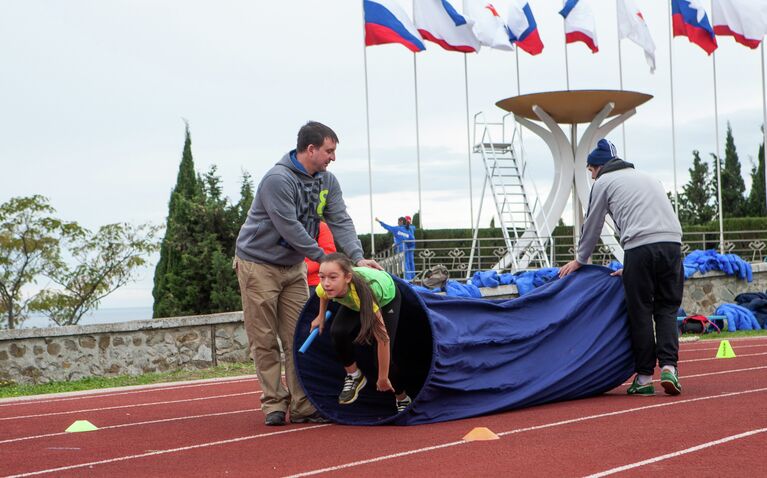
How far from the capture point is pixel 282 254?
734 centimetres

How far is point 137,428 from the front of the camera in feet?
24.6

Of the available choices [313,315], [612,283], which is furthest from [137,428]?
[612,283]

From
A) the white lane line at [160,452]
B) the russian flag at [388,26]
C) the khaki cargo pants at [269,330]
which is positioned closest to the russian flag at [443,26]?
the russian flag at [388,26]

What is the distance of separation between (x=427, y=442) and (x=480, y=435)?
0.31m

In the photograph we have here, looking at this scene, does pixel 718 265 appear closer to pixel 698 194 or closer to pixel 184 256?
pixel 184 256

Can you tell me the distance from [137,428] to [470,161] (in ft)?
61.1

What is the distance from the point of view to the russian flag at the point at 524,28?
25.6 meters

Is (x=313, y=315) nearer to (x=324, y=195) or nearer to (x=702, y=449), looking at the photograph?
(x=324, y=195)

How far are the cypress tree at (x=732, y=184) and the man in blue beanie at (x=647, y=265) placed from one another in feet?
123

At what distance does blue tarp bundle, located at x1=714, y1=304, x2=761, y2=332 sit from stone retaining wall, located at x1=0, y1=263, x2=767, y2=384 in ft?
29.8

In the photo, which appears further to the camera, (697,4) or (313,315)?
(697,4)

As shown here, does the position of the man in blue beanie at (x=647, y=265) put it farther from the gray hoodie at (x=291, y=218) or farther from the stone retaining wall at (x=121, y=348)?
the stone retaining wall at (x=121, y=348)

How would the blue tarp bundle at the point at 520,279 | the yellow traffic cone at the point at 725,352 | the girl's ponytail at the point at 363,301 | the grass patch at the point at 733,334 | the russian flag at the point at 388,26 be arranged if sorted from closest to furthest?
the girl's ponytail at the point at 363,301 < the yellow traffic cone at the point at 725,352 < the grass patch at the point at 733,334 < the blue tarp bundle at the point at 520,279 < the russian flag at the point at 388,26

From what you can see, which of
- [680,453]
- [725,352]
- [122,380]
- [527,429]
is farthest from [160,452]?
[725,352]
